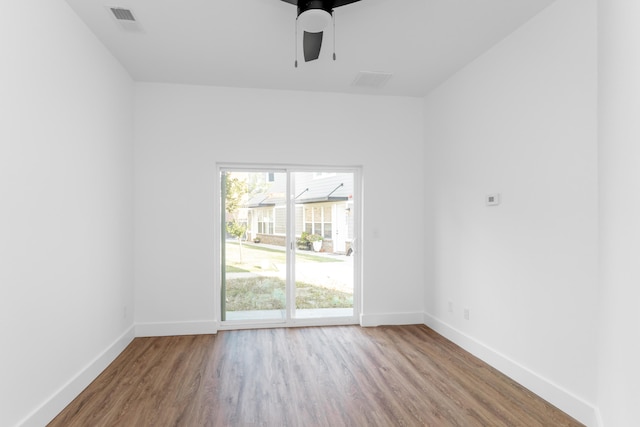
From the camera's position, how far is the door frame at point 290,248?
458cm

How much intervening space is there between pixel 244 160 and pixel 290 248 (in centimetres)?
120

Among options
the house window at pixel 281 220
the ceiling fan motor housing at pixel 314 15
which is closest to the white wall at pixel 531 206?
the ceiling fan motor housing at pixel 314 15

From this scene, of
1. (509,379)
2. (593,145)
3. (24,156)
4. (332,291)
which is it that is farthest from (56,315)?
(593,145)

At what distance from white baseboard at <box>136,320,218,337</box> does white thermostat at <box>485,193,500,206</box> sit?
10.5ft

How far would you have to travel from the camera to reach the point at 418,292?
16.0ft

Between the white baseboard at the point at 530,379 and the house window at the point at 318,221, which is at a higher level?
the house window at the point at 318,221

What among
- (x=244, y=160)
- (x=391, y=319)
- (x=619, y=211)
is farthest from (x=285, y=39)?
(x=391, y=319)

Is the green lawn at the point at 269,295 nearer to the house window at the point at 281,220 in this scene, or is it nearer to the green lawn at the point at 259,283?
the green lawn at the point at 259,283

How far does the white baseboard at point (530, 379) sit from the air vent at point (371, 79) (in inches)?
111

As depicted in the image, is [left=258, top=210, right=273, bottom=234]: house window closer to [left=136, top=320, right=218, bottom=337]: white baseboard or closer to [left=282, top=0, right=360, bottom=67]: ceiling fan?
[left=136, top=320, right=218, bottom=337]: white baseboard

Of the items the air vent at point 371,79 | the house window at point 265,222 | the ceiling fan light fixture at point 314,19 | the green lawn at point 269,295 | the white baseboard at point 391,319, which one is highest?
the air vent at point 371,79

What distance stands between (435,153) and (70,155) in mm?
3679

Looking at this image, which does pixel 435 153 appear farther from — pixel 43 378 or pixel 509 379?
pixel 43 378

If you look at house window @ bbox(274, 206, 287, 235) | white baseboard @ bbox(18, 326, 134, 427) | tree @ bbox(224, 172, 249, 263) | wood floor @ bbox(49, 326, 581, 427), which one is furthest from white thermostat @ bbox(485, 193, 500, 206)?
white baseboard @ bbox(18, 326, 134, 427)
